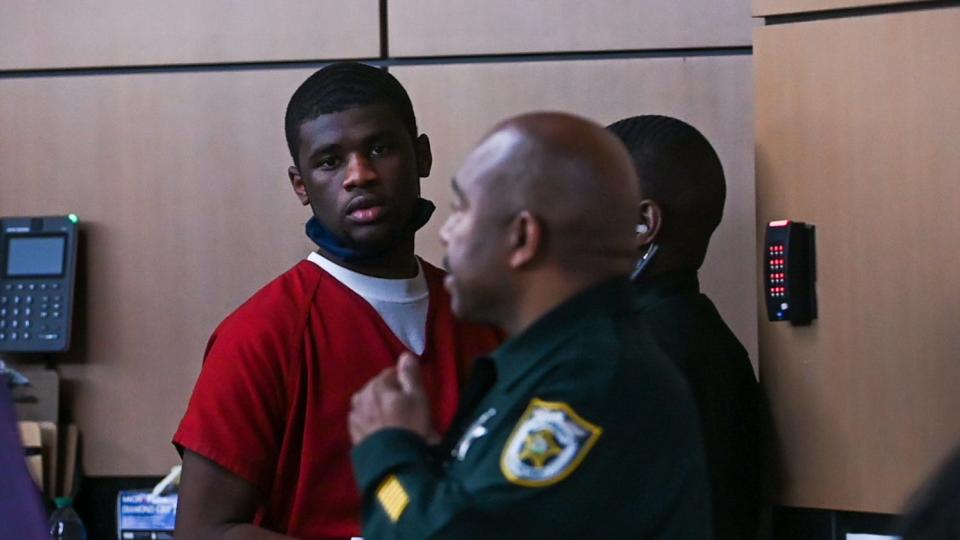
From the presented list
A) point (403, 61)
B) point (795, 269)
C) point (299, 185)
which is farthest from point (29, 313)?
point (795, 269)

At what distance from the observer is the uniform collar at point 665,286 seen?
5.98ft

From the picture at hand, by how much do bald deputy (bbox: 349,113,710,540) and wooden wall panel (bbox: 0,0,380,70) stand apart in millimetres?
1332

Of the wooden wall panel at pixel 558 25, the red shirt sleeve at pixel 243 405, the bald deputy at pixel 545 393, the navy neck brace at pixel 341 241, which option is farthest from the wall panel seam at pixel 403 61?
the bald deputy at pixel 545 393

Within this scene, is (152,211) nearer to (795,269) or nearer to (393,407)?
(795,269)

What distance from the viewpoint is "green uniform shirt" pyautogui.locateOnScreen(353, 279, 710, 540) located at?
3.61 ft

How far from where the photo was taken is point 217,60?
100 inches

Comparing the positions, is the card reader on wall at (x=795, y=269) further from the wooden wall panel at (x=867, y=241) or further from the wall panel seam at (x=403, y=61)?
the wall panel seam at (x=403, y=61)

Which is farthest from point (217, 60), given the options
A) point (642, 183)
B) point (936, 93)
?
point (936, 93)

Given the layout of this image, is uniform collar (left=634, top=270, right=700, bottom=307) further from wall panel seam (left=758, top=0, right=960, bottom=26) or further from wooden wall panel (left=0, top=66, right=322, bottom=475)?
wooden wall panel (left=0, top=66, right=322, bottom=475)

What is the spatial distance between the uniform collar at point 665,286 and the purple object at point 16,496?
901 mm

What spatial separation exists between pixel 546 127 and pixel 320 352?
53 centimetres

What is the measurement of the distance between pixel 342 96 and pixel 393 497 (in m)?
0.73

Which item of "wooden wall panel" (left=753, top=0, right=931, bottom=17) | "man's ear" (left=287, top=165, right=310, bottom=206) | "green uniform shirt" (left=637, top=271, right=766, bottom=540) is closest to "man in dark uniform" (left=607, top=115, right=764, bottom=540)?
"green uniform shirt" (left=637, top=271, right=766, bottom=540)

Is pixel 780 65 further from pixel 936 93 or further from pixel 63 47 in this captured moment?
pixel 63 47
